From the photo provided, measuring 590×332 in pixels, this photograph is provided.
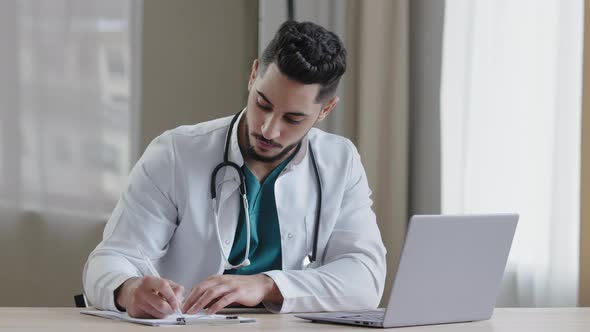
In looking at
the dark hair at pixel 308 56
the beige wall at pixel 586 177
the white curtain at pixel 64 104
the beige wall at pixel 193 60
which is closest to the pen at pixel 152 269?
the dark hair at pixel 308 56

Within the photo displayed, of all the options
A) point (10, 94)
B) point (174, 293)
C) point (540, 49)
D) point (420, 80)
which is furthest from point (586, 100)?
point (10, 94)

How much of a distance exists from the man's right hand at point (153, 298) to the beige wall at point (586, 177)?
5.27ft

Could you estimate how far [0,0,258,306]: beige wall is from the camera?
3.47 metres

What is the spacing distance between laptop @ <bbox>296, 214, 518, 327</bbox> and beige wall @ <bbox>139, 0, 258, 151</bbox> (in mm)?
2186

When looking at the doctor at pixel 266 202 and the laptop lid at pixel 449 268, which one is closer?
the laptop lid at pixel 449 268

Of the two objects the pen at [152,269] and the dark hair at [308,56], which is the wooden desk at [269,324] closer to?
the pen at [152,269]

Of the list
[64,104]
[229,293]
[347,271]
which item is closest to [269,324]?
[229,293]

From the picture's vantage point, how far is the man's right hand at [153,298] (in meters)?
1.56

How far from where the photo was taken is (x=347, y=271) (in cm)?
200

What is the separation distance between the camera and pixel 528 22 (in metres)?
3.06

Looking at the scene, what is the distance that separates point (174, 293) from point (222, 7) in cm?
237

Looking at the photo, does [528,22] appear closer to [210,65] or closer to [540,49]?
[540,49]

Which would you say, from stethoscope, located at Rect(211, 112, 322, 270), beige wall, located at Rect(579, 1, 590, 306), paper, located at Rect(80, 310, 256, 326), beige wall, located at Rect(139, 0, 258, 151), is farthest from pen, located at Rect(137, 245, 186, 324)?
beige wall, located at Rect(139, 0, 258, 151)

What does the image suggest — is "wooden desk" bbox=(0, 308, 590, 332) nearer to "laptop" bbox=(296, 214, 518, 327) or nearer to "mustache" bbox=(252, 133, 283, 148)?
"laptop" bbox=(296, 214, 518, 327)
